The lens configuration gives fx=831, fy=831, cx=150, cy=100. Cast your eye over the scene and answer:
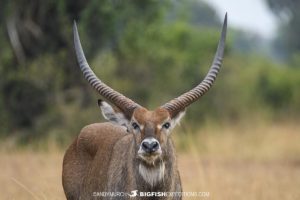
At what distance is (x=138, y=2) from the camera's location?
68.2 ft

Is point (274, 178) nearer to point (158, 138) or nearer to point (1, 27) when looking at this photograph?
point (158, 138)

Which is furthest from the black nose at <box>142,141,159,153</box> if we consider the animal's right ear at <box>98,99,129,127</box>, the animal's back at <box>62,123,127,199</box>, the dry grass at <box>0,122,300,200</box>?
the dry grass at <box>0,122,300,200</box>

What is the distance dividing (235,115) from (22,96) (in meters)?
8.05

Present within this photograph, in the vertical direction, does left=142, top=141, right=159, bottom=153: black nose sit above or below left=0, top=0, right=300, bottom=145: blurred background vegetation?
below

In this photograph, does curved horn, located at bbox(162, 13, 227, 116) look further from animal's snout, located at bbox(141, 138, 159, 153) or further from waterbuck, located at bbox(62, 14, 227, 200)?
animal's snout, located at bbox(141, 138, 159, 153)

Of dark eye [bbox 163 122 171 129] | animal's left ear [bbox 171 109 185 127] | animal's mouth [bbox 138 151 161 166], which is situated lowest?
animal's mouth [bbox 138 151 161 166]

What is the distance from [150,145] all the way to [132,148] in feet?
2.31

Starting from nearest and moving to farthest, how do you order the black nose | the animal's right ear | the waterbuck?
the black nose, the waterbuck, the animal's right ear

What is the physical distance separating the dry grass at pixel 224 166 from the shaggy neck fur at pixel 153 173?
211cm

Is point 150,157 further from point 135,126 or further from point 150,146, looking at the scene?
point 135,126

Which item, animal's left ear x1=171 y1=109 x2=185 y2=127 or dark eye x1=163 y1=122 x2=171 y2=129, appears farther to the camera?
animal's left ear x1=171 y1=109 x2=185 y2=127

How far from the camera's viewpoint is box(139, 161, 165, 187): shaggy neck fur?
7574 millimetres

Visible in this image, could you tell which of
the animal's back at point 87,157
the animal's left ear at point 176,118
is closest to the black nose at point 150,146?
the animal's left ear at point 176,118

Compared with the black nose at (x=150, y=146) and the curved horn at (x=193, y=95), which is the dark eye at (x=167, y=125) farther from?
the black nose at (x=150, y=146)
